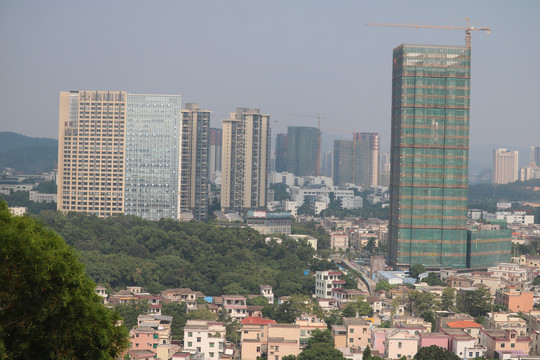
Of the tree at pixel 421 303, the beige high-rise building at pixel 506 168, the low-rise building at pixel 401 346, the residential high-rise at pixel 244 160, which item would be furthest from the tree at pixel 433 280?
the beige high-rise building at pixel 506 168

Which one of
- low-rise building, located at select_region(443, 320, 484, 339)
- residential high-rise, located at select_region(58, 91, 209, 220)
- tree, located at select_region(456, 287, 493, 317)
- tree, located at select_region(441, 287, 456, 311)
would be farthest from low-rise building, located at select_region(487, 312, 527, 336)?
residential high-rise, located at select_region(58, 91, 209, 220)

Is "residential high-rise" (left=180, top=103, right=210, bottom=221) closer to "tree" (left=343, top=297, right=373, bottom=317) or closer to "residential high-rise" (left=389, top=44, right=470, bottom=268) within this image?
"residential high-rise" (left=389, top=44, right=470, bottom=268)

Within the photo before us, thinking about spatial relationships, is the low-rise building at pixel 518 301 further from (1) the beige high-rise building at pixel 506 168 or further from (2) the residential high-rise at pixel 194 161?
(1) the beige high-rise building at pixel 506 168

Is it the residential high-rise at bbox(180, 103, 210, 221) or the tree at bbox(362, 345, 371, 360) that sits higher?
the residential high-rise at bbox(180, 103, 210, 221)

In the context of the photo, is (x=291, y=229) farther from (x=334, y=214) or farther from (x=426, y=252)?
(x=334, y=214)

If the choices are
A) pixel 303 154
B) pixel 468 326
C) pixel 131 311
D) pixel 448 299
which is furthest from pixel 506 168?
pixel 131 311
